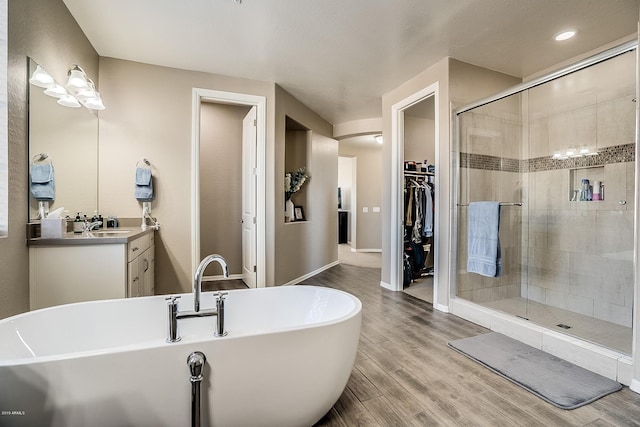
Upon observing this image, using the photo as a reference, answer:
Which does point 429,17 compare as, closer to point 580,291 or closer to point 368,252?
point 580,291

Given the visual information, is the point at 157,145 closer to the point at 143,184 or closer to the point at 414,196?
the point at 143,184

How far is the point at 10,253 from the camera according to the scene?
5.68ft

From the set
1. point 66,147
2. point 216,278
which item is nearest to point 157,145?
point 66,147

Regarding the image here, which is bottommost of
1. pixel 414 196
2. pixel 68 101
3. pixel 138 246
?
pixel 138 246

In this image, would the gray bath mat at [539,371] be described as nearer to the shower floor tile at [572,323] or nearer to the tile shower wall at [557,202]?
the shower floor tile at [572,323]

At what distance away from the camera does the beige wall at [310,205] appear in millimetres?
3791

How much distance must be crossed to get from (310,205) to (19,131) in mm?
3459

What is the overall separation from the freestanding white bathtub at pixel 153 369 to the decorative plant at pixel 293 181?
9.08 feet

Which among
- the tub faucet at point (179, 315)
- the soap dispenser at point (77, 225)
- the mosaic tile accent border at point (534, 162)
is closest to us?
the tub faucet at point (179, 315)

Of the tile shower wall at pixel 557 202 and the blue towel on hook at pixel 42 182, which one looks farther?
the tile shower wall at pixel 557 202

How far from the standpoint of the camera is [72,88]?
7.93ft

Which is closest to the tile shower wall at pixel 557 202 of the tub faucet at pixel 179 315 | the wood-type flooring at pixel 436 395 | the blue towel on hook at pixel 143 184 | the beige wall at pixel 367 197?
the wood-type flooring at pixel 436 395

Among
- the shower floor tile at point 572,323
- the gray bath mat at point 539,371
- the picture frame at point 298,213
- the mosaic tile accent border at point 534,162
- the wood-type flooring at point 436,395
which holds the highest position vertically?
the mosaic tile accent border at point 534,162

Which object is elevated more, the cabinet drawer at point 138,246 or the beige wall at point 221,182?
the beige wall at point 221,182
